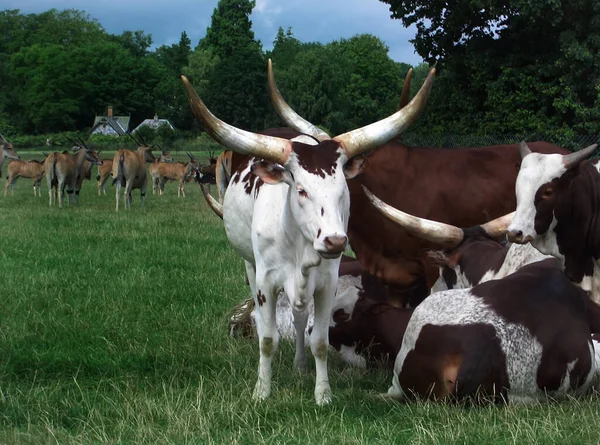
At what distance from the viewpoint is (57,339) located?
5.90 metres

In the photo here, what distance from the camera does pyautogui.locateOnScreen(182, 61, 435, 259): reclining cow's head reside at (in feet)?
13.6

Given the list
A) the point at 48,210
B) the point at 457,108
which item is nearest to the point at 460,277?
the point at 48,210

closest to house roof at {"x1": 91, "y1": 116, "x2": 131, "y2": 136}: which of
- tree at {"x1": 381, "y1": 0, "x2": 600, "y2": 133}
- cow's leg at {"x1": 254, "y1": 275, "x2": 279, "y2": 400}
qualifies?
tree at {"x1": 381, "y1": 0, "x2": 600, "y2": 133}

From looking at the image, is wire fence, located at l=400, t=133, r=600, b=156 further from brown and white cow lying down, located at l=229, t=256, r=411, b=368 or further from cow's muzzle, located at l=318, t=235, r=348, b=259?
cow's muzzle, located at l=318, t=235, r=348, b=259

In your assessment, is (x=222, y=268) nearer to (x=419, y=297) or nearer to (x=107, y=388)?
(x=419, y=297)

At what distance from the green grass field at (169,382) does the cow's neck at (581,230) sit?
4.84 ft

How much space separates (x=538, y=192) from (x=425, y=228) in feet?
2.42

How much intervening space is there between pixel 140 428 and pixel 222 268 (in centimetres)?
522

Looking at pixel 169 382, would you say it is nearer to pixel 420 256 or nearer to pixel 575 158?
pixel 420 256

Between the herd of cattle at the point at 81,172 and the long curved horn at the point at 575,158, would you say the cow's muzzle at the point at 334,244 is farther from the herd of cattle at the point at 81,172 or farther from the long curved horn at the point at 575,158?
the herd of cattle at the point at 81,172

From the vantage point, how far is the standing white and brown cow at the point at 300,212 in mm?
4227

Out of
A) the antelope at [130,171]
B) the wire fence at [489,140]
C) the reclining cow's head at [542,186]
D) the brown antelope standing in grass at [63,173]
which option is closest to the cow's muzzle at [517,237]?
the reclining cow's head at [542,186]

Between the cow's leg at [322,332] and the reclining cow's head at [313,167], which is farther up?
the reclining cow's head at [313,167]

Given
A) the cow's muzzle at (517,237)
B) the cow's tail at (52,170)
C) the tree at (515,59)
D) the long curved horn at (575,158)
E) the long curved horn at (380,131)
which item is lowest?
the cow's tail at (52,170)
